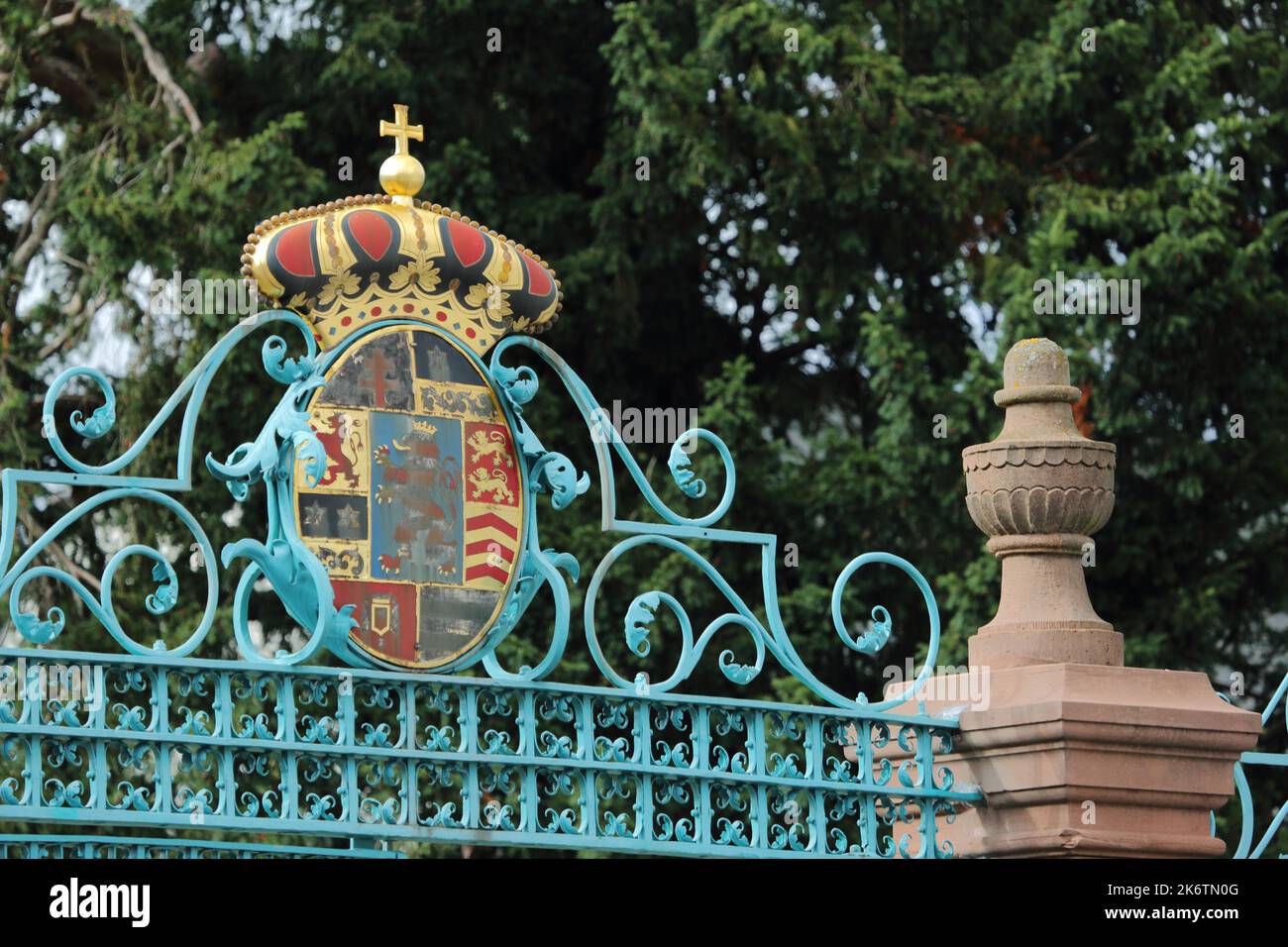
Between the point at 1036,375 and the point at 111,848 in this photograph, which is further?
the point at 1036,375

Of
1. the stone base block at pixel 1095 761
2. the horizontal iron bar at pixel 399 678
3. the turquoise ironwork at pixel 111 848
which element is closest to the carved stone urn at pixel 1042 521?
the stone base block at pixel 1095 761

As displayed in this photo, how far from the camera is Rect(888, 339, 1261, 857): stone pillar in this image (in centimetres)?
689

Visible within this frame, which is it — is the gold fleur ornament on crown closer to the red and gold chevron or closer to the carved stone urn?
the red and gold chevron

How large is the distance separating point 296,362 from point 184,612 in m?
6.19

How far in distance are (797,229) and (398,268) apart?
7.43m

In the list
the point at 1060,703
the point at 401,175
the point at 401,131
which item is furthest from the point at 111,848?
the point at 1060,703

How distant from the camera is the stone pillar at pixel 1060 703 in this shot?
6.89 m

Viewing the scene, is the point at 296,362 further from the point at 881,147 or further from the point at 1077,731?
the point at 881,147

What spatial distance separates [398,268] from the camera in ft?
21.7

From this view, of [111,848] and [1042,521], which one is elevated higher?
[1042,521]

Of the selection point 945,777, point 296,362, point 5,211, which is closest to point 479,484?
point 296,362

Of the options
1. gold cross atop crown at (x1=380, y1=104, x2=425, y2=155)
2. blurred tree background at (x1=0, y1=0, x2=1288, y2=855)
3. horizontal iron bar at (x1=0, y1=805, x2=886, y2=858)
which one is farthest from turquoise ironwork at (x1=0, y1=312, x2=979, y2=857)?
blurred tree background at (x1=0, y1=0, x2=1288, y2=855)

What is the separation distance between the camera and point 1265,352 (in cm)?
1374

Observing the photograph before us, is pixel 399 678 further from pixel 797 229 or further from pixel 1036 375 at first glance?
pixel 797 229
